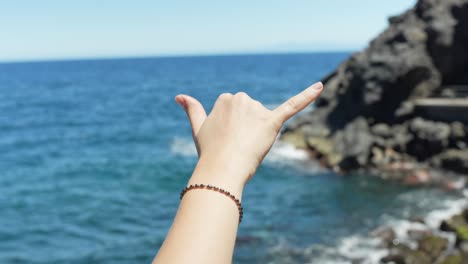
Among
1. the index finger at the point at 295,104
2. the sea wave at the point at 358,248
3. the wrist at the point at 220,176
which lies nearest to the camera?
the wrist at the point at 220,176

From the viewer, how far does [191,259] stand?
1536 mm

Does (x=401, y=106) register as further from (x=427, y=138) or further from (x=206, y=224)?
(x=206, y=224)

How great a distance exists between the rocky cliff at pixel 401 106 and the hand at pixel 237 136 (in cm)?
2582

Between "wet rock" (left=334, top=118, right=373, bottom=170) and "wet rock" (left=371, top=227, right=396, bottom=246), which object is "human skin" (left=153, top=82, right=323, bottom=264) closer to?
"wet rock" (left=371, top=227, right=396, bottom=246)

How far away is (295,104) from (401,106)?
30.9 meters

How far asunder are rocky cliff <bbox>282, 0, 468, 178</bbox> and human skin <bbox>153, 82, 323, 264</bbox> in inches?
1018

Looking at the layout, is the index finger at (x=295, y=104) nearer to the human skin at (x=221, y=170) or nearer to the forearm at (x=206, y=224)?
the human skin at (x=221, y=170)

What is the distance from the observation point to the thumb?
93.7 inches

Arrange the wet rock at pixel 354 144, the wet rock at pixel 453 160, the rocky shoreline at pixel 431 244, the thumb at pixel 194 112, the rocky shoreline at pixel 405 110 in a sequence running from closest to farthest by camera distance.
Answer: the thumb at pixel 194 112 → the rocky shoreline at pixel 431 244 → the wet rock at pixel 453 160 → the rocky shoreline at pixel 405 110 → the wet rock at pixel 354 144

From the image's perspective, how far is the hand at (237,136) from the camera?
192 centimetres

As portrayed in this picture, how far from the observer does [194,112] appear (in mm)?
2459

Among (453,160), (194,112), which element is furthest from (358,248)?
(194,112)

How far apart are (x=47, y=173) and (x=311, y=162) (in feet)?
56.4

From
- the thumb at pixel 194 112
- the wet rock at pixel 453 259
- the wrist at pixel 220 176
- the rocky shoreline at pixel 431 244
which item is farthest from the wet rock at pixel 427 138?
the wrist at pixel 220 176
